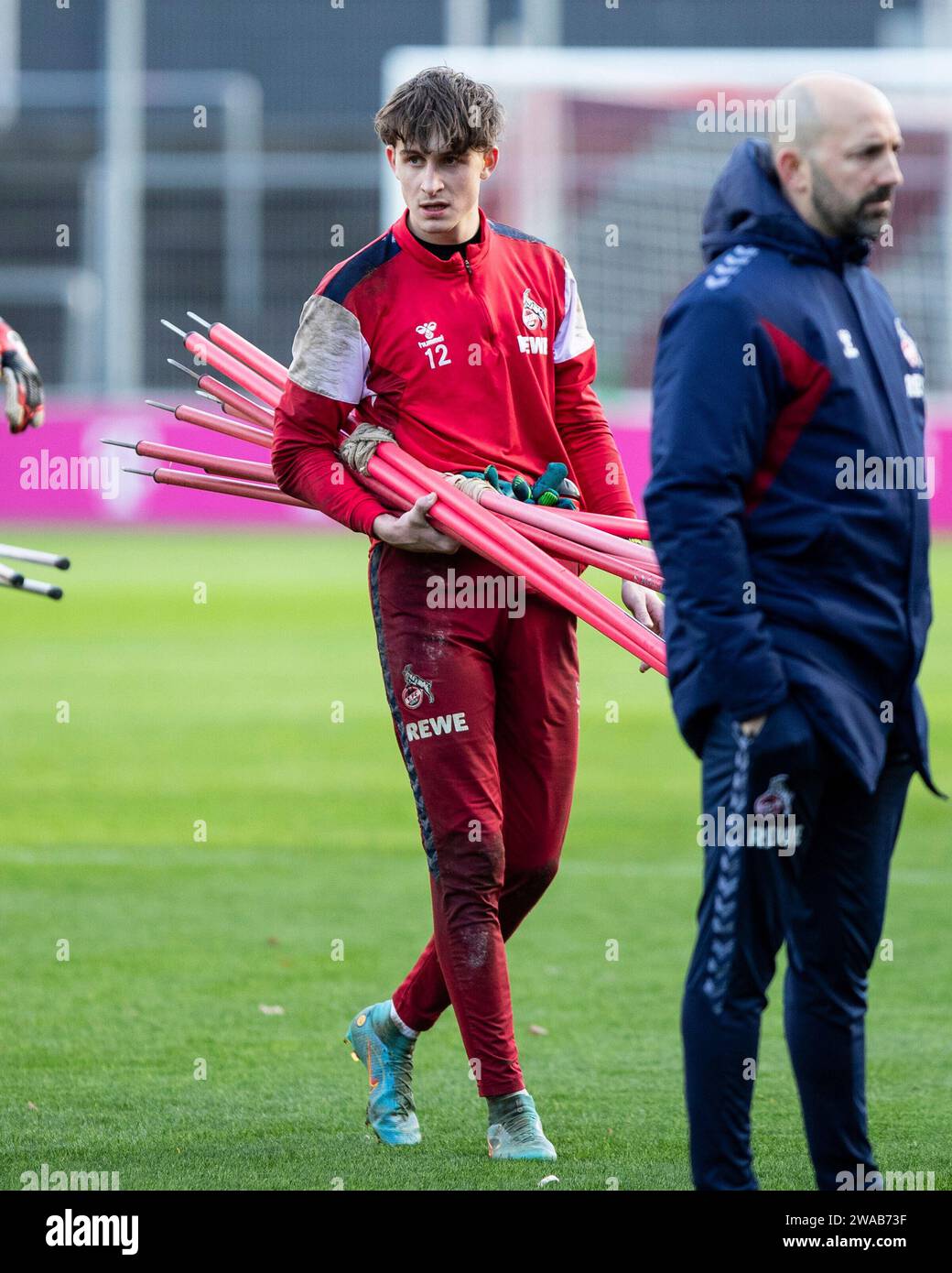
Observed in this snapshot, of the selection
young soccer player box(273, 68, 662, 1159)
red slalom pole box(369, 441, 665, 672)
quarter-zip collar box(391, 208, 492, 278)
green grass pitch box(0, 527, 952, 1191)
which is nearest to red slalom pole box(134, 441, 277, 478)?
young soccer player box(273, 68, 662, 1159)

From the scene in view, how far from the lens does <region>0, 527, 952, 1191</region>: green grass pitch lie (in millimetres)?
4375

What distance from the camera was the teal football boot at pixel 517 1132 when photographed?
13.8ft

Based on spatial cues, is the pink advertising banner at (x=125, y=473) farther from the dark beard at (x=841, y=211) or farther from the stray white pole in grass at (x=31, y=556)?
the dark beard at (x=841, y=211)

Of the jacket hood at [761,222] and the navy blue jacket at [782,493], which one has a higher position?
the jacket hood at [761,222]

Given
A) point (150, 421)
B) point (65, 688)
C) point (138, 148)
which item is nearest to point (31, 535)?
point (150, 421)

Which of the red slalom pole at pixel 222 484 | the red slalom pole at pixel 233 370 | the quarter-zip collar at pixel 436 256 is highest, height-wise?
the quarter-zip collar at pixel 436 256

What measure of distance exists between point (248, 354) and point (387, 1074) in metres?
1.71

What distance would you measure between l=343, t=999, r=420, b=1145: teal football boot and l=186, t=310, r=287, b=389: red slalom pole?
1.48 metres

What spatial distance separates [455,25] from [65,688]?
22703mm

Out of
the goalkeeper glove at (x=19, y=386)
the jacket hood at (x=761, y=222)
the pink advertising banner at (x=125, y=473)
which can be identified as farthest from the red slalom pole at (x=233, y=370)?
the pink advertising banner at (x=125, y=473)

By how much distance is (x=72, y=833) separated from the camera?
28.0 ft

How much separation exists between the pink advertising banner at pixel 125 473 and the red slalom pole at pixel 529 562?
56.8 ft

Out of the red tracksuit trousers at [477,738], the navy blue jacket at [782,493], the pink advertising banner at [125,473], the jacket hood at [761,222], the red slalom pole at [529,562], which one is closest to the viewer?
the navy blue jacket at [782,493]

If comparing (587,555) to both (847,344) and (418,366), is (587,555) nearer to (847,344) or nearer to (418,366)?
(418,366)
